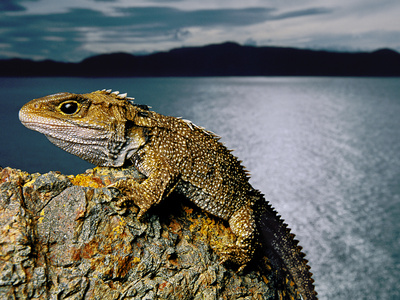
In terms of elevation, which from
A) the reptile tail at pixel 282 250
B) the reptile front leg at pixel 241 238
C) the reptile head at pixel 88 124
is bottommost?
the reptile tail at pixel 282 250

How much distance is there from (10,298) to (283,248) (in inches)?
182

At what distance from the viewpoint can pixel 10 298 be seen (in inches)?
186

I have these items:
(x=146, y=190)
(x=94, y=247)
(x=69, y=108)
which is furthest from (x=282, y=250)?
(x=69, y=108)

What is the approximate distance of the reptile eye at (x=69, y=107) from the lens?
5.32 m

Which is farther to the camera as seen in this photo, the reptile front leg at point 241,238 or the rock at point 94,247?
the reptile front leg at point 241,238

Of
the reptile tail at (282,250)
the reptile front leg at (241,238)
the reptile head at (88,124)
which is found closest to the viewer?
the reptile head at (88,124)

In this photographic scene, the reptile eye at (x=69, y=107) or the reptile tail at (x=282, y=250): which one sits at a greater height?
the reptile eye at (x=69, y=107)

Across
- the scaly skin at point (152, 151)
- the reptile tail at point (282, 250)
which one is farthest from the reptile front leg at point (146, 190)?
the reptile tail at point (282, 250)

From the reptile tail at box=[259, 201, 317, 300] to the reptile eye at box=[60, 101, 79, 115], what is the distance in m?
3.66

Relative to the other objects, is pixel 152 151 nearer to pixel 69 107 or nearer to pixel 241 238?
pixel 69 107

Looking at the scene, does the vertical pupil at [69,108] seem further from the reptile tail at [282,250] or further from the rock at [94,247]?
the reptile tail at [282,250]

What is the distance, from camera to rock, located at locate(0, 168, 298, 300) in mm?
4891

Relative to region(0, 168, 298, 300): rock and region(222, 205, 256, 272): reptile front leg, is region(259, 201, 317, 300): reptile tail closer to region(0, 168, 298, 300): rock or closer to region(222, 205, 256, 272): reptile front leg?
region(222, 205, 256, 272): reptile front leg

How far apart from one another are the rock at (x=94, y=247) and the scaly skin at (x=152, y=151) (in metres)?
0.32
